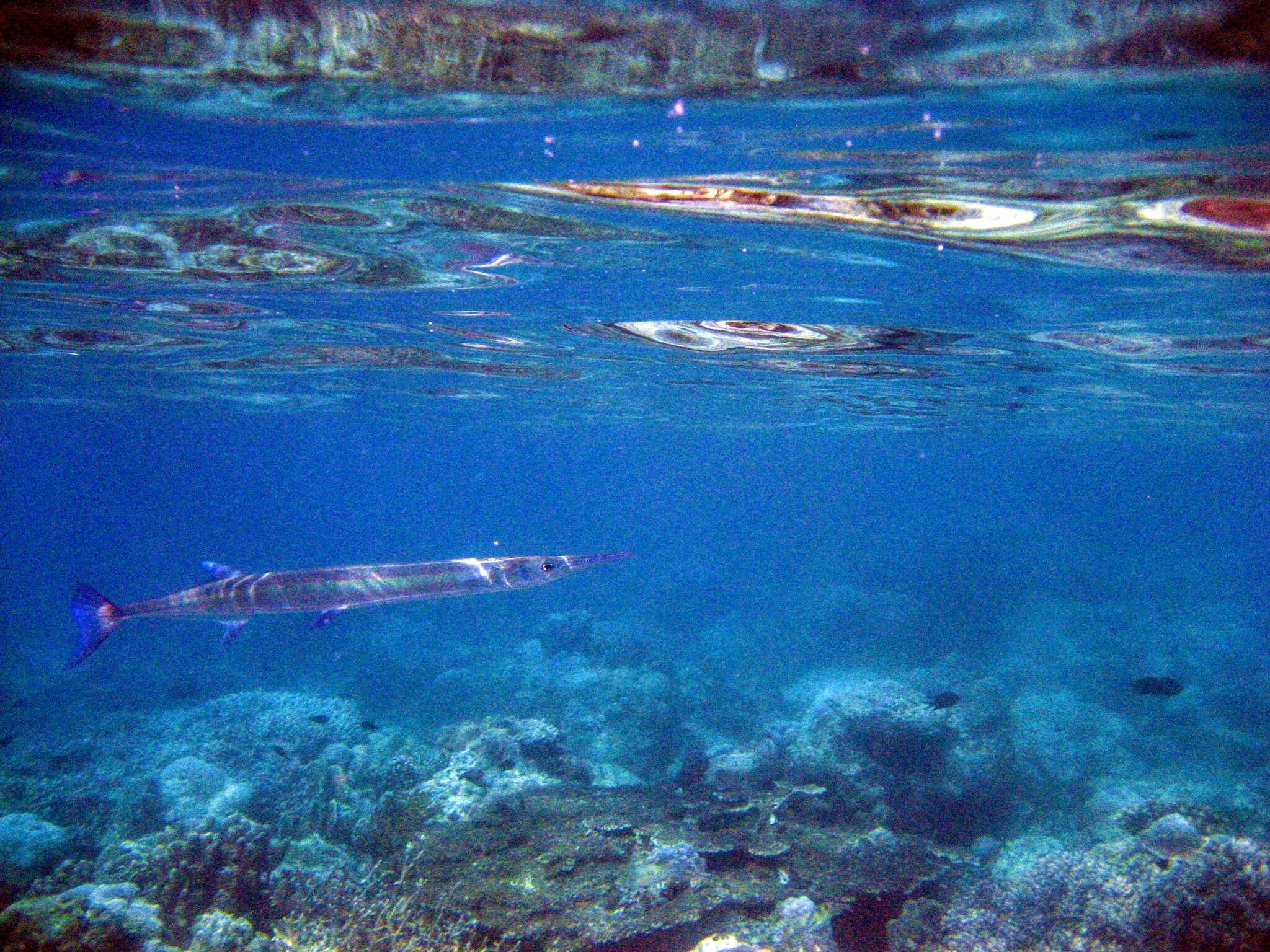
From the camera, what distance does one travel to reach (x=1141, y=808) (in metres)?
12.6

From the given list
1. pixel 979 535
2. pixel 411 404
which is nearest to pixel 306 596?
pixel 411 404

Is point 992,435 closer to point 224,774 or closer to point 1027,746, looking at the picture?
point 1027,746

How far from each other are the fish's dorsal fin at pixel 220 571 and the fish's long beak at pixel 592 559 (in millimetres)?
4195

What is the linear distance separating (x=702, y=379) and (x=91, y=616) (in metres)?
18.6

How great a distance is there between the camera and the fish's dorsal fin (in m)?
8.48

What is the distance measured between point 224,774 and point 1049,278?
17835 mm

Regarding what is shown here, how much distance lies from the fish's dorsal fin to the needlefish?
1cm

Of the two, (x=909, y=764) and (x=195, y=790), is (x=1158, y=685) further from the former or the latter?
(x=195, y=790)

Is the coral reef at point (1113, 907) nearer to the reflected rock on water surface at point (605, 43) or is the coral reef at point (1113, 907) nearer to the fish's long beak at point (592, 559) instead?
the fish's long beak at point (592, 559)

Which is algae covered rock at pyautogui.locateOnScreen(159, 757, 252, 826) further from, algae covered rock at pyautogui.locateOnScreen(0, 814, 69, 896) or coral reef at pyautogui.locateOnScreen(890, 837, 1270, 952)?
coral reef at pyautogui.locateOnScreen(890, 837, 1270, 952)

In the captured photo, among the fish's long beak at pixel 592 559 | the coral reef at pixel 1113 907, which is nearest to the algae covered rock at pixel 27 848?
the fish's long beak at pixel 592 559

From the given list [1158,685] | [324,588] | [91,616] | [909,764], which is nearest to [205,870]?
[91,616]

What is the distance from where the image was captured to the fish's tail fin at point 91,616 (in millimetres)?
7838

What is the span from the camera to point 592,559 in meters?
7.39
